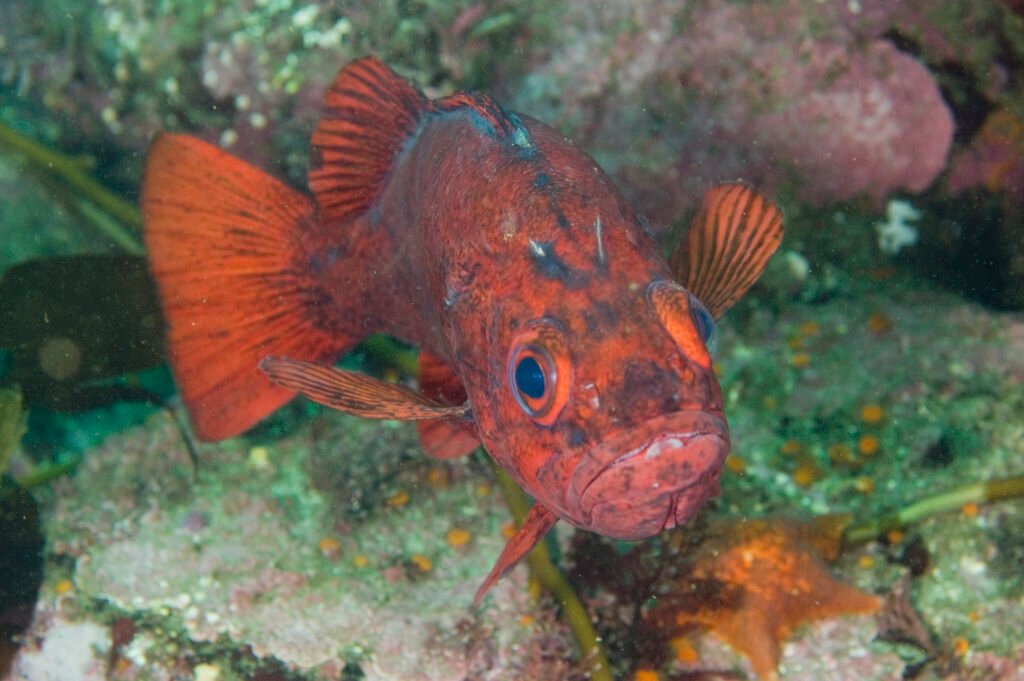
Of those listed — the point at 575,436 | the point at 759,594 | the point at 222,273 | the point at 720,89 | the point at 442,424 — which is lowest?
the point at 759,594

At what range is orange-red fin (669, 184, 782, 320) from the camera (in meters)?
2.81

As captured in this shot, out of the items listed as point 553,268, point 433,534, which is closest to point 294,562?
point 433,534

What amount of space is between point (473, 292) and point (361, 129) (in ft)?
3.88

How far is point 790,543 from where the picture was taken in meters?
3.37

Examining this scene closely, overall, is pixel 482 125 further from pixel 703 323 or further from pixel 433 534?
pixel 433 534

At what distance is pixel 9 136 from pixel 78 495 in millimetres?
2558

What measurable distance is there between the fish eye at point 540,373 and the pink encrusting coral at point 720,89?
2.82 m

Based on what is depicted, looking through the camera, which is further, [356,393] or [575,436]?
[356,393]

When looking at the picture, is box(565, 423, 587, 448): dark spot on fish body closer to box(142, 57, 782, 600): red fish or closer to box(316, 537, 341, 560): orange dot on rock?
box(142, 57, 782, 600): red fish

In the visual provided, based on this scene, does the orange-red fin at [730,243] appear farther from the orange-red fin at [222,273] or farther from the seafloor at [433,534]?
the orange-red fin at [222,273]

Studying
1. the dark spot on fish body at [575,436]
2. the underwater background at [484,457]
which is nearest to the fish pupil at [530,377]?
the dark spot on fish body at [575,436]

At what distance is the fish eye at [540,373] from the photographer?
2.20 meters

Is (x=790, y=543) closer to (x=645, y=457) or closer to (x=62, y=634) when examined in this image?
(x=645, y=457)

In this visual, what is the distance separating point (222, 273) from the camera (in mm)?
3686
